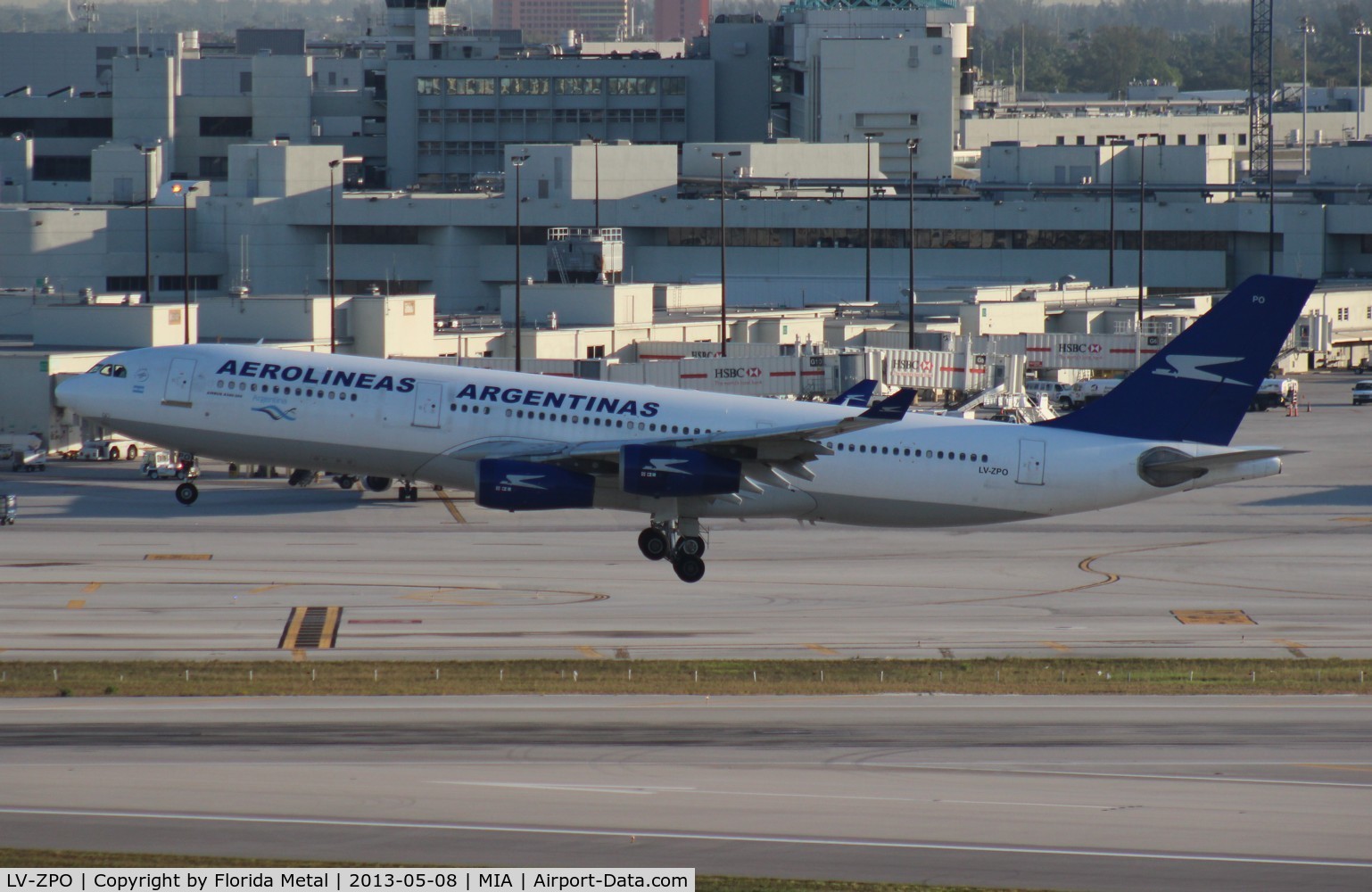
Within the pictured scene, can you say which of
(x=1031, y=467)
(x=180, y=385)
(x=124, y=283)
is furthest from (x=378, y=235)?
(x=1031, y=467)

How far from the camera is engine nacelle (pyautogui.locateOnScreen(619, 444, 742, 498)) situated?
156 ft

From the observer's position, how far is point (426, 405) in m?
49.6

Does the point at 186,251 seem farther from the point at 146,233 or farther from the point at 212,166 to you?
the point at 212,166

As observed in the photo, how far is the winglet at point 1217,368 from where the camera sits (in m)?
48.7

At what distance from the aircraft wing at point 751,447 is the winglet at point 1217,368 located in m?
8.16

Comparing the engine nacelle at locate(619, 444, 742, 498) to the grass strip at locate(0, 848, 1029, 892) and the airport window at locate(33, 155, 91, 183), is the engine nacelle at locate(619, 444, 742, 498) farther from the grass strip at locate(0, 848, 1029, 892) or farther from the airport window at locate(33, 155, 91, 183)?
the airport window at locate(33, 155, 91, 183)

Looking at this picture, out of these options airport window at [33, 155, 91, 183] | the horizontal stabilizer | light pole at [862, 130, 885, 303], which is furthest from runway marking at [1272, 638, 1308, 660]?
airport window at [33, 155, 91, 183]

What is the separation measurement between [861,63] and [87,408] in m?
136

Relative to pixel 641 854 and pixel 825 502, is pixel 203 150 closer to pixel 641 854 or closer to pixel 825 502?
pixel 825 502

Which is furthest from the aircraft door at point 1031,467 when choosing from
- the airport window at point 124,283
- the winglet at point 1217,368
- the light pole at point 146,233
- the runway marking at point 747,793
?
the airport window at point 124,283

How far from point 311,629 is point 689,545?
37.4ft

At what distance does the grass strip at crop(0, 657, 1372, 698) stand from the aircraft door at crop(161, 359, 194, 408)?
41.3 ft

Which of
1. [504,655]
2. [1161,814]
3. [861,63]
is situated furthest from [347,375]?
[861,63]

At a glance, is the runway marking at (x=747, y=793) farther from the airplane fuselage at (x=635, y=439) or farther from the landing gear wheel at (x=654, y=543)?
the landing gear wheel at (x=654, y=543)
